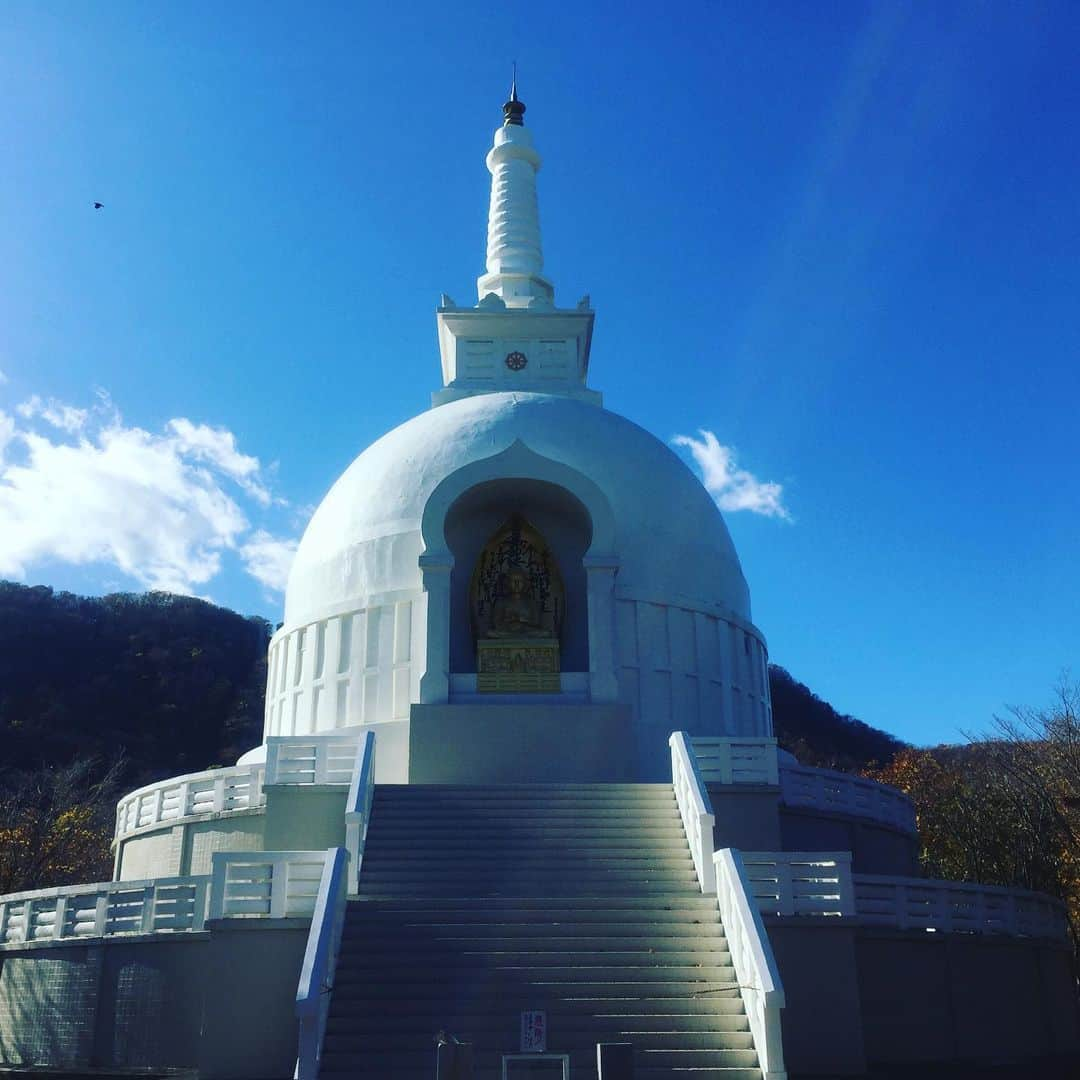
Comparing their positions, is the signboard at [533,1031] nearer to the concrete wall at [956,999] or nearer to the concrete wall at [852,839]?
the concrete wall at [956,999]

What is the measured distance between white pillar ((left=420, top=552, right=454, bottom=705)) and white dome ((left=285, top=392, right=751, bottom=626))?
44.8 inches

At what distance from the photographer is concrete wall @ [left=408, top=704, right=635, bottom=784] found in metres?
17.4

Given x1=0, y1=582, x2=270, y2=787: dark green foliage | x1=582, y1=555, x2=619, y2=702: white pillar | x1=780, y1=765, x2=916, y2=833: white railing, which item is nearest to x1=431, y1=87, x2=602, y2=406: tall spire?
x1=582, y1=555, x2=619, y2=702: white pillar

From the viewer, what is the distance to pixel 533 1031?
8758mm

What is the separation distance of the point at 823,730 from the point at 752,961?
52995 mm

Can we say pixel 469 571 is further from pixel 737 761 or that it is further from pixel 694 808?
pixel 694 808

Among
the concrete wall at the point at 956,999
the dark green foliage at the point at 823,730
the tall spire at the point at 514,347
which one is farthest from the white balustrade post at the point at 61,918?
the dark green foliage at the point at 823,730

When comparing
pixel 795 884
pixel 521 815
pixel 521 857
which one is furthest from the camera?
pixel 521 815

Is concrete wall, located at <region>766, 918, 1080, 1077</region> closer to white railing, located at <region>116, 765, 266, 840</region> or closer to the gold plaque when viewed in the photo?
the gold plaque

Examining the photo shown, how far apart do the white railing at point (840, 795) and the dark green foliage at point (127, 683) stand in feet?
125

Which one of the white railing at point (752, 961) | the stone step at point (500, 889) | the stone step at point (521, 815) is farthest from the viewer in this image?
the stone step at point (521, 815)

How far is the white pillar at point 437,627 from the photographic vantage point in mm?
18062

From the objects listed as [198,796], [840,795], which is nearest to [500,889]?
[198,796]

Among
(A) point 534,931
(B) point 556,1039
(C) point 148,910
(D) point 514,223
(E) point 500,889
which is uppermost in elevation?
(D) point 514,223
